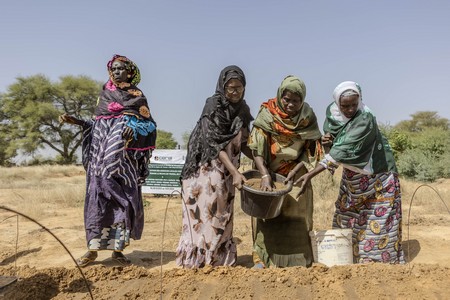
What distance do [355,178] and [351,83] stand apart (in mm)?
927

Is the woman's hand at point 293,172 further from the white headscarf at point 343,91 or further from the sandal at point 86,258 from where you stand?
the sandal at point 86,258

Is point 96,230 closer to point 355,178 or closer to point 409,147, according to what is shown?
point 355,178

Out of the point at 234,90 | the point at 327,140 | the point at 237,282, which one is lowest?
the point at 237,282

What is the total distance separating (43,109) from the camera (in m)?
29.9

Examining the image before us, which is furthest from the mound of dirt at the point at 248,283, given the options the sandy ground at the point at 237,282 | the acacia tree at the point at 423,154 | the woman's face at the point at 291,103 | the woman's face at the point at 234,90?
the acacia tree at the point at 423,154

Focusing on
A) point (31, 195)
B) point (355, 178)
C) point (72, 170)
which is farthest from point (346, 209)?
point (72, 170)

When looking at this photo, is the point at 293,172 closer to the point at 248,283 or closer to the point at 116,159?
the point at 248,283

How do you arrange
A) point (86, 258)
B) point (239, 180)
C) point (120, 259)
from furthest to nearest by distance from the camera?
point (120, 259) < point (86, 258) < point (239, 180)

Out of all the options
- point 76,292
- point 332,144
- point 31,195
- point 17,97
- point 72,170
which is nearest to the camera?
point 76,292

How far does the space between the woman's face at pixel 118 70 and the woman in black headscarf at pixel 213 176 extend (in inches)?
44.4

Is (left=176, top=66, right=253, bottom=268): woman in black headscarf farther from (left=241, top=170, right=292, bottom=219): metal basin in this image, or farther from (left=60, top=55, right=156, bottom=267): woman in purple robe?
(left=60, top=55, right=156, bottom=267): woman in purple robe

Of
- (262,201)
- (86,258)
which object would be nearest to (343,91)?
(262,201)

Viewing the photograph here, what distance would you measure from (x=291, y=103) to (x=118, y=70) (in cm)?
200

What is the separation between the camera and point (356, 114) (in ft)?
11.6
